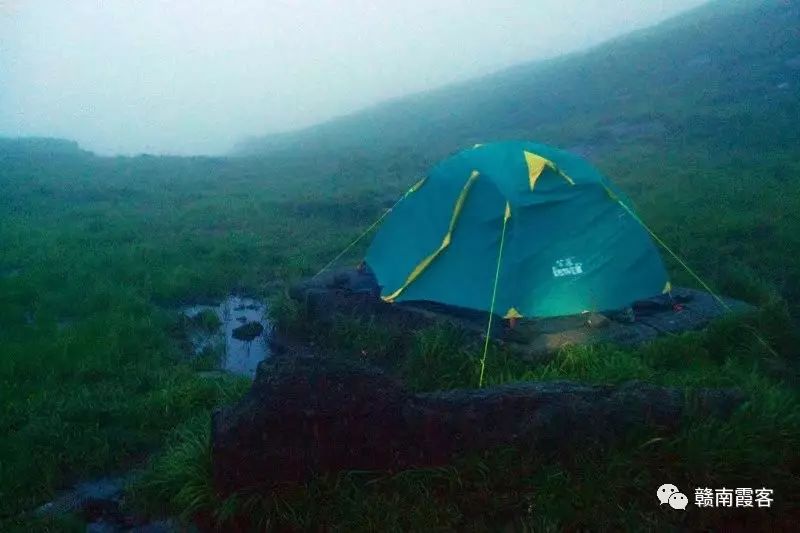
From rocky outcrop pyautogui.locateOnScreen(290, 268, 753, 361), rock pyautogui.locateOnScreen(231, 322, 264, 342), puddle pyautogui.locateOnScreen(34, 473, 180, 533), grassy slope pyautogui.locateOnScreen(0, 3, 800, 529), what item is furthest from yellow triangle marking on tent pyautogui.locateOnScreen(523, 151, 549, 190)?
puddle pyautogui.locateOnScreen(34, 473, 180, 533)

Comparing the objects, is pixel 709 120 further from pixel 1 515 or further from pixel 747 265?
pixel 1 515

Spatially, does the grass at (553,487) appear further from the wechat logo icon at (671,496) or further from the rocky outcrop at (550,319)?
the rocky outcrop at (550,319)

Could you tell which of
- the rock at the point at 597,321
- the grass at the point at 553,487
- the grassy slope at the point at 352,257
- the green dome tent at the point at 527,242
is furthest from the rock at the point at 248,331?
the rock at the point at 597,321

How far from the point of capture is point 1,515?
481 cm

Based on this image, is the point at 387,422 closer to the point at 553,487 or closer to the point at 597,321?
the point at 553,487

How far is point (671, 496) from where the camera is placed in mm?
4125

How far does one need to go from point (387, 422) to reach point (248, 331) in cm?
503

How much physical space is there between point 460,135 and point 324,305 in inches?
940

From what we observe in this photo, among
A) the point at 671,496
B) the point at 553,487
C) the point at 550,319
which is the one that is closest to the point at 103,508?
the point at 553,487

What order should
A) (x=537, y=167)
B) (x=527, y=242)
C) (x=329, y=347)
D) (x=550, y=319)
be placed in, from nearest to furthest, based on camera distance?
(x=527, y=242) → (x=550, y=319) → (x=537, y=167) → (x=329, y=347)

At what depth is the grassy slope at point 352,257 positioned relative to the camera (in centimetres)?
430

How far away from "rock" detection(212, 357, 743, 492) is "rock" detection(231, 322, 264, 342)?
439 centimetres

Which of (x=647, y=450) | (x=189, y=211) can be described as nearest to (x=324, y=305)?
(x=647, y=450)

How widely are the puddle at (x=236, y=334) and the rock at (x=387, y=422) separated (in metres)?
3.21
